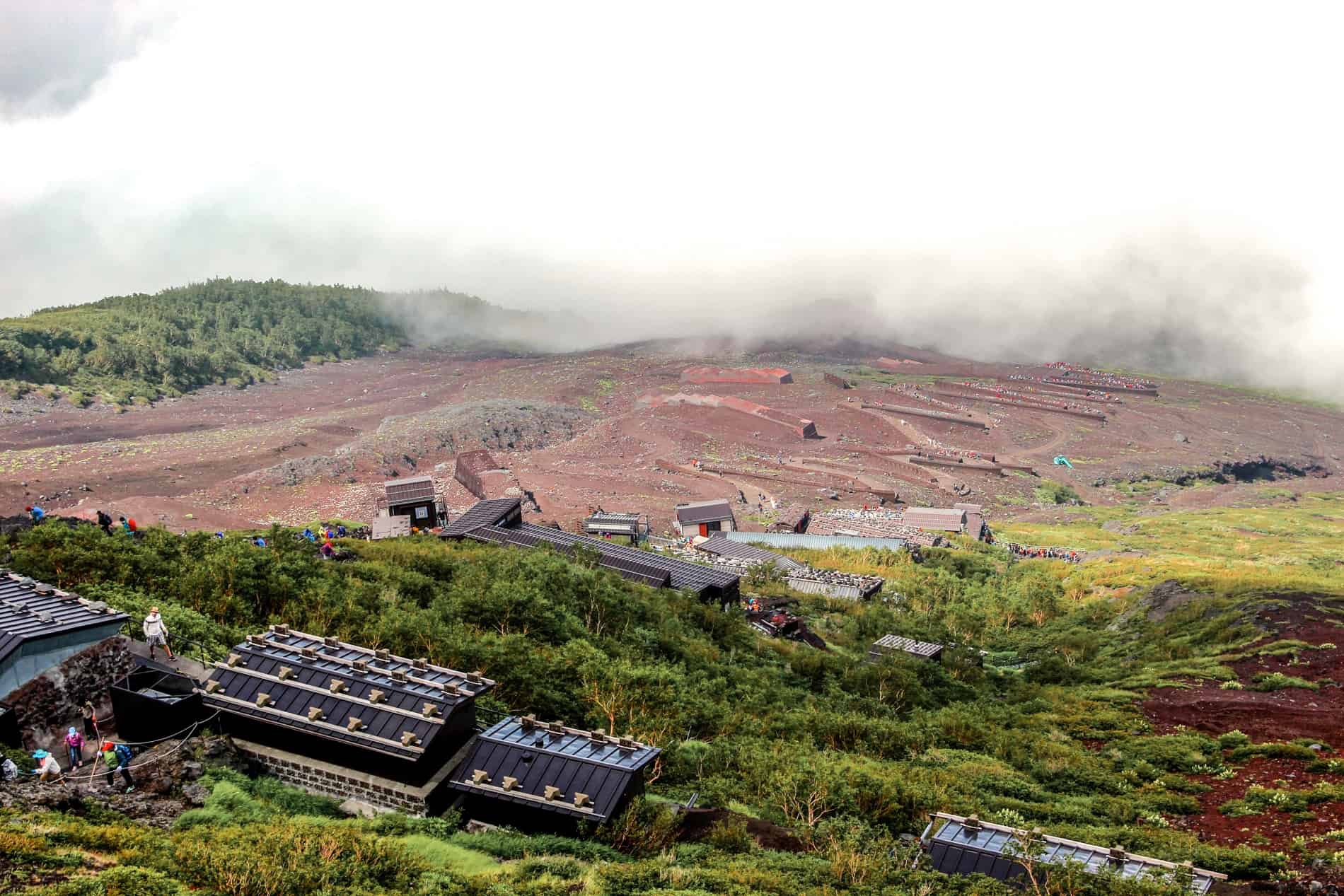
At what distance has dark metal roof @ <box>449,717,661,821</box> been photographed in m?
13.8

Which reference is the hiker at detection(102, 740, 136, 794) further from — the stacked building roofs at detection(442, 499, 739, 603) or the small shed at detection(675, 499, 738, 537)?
the small shed at detection(675, 499, 738, 537)

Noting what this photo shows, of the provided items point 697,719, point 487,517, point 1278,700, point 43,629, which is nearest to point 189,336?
point 487,517

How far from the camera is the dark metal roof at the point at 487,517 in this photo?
4419 cm

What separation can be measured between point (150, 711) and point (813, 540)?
4783cm

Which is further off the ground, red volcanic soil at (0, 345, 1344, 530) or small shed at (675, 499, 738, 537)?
red volcanic soil at (0, 345, 1344, 530)

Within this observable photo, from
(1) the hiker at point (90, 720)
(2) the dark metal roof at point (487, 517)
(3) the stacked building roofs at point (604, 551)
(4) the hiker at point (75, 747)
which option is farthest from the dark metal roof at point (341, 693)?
(2) the dark metal roof at point (487, 517)

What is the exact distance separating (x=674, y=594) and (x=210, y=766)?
22.6 m

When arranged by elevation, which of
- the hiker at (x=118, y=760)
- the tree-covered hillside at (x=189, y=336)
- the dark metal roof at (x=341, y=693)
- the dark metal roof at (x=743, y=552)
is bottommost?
the dark metal roof at (x=743, y=552)

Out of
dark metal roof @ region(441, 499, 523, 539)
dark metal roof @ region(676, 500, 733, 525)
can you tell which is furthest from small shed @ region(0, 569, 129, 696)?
dark metal roof @ region(676, 500, 733, 525)

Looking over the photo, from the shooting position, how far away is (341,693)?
14.7 m

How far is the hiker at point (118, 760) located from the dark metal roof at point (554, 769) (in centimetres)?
419

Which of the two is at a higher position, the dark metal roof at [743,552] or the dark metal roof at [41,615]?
the dark metal roof at [41,615]

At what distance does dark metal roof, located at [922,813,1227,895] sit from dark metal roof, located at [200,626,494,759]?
7326 mm

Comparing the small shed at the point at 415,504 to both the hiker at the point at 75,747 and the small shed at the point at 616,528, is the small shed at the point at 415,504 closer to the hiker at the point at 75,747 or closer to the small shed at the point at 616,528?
the small shed at the point at 616,528
